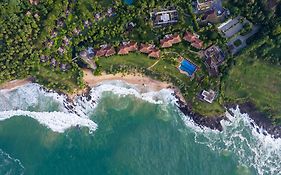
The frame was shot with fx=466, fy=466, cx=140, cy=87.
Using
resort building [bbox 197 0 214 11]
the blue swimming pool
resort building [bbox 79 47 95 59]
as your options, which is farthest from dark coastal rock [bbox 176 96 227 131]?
resort building [bbox 79 47 95 59]

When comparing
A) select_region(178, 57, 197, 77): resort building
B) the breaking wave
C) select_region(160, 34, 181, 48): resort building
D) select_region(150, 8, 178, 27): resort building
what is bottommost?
the breaking wave

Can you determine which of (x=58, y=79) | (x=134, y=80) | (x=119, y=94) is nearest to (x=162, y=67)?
(x=134, y=80)

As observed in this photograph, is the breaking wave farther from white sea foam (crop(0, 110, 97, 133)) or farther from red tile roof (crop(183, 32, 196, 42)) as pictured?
red tile roof (crop(183, 32, 196, 42))

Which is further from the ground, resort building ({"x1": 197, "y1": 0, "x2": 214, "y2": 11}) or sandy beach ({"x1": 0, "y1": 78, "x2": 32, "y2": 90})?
resort building ({"x1": 197, "y1": 0, "x2": 214, "y2": 11})

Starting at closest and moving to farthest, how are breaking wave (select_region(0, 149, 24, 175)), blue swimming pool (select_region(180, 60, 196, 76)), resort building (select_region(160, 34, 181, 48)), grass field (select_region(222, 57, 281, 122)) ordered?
breaking wave (select_region(0, 149, 24, 175)) < resort building (select_region(160, 34, 181, 48)) < grass field (select_region(222, 57, 281, 122)) < blue swimming pool (select_region(180, 60, 196, 76))

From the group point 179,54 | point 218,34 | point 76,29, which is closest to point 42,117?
point 76,29

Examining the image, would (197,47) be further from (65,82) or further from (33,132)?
(33,132)
